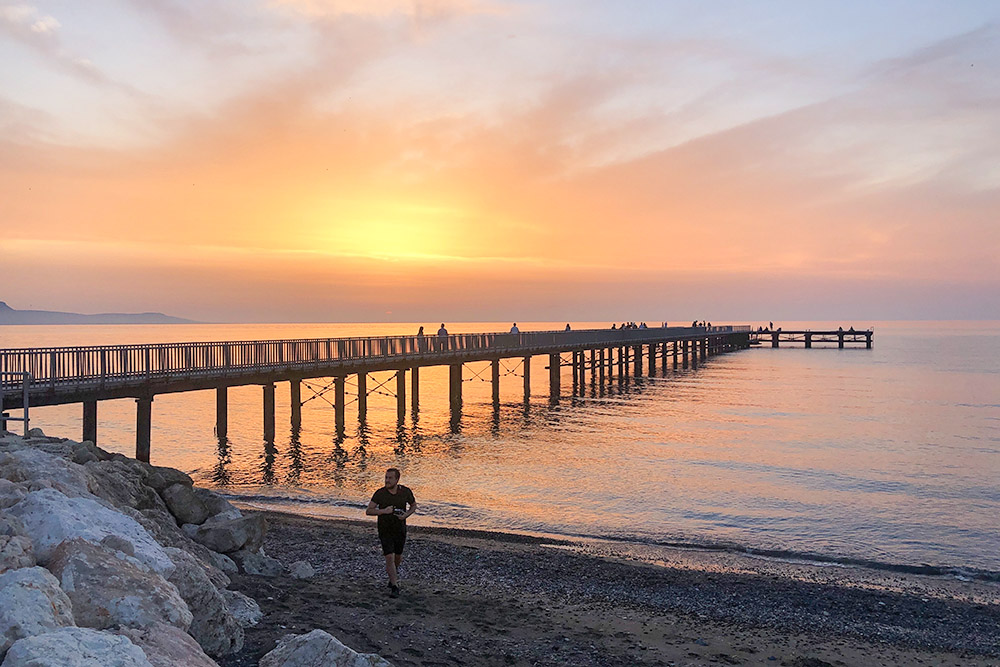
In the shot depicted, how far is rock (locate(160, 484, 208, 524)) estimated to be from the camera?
1152cm

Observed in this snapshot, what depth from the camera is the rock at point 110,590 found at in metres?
5.82

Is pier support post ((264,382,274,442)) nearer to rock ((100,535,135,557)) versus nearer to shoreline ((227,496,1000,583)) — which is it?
shoreline ((227,496,1000,583))

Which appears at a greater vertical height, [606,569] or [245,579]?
[245,579]

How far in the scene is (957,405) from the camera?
160 ft

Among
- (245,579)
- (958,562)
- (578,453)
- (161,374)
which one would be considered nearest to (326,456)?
(161,374)

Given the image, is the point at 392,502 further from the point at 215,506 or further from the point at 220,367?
the point at 220,367

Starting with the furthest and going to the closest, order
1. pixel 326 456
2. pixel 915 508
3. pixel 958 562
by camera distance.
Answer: pixel 326 456 < pixel 915 508 < pixel 958 562

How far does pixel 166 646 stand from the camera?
5.57 meters

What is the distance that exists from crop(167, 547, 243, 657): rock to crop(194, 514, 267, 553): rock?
3656 mm

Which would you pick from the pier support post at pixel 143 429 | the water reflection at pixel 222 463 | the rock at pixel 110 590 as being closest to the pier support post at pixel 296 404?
the water reflection at pixel 222 463

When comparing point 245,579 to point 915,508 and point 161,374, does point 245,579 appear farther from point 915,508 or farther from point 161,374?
point 915,508

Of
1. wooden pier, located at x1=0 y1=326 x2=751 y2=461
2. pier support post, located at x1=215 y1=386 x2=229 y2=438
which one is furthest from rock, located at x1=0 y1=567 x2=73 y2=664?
pier support post, located at x1=215 y1=386 x2=229 y2=438

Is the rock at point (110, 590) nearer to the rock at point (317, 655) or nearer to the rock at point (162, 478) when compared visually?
the rock at point (317, 655)

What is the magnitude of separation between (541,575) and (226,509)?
578 cm
